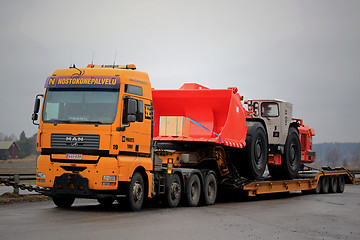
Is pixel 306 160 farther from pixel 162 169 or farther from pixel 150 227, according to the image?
pixel 150 227

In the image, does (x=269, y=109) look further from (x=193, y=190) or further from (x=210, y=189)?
(x=193, y=190)

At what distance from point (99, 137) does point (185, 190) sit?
3.92 meters

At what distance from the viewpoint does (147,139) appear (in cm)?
1493

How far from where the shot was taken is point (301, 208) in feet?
56.0

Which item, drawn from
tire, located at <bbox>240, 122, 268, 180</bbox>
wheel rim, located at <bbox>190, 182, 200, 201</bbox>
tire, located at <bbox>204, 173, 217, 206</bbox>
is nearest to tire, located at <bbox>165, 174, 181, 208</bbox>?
wheel rim, located at <bbox>190, 182, 200, 201</bbox>

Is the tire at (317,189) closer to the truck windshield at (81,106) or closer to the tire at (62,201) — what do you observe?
the tire at (62,201)

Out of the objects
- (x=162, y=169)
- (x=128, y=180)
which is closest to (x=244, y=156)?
(x=162, y=169)

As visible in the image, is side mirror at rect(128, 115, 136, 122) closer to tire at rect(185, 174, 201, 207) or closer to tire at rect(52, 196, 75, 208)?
tire at rect(52, 196, 75, 208)

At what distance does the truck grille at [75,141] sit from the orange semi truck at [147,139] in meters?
0.02

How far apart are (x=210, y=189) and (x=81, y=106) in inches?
233

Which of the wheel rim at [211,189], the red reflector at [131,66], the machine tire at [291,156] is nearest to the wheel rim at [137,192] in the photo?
the red reflector at [131,66]

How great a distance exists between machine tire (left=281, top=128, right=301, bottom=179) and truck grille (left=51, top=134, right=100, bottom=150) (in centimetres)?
1033

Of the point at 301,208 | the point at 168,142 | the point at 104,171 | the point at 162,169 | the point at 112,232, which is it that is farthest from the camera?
the point at 168,142

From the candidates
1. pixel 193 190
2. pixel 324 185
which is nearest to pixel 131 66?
pixel 193 190
